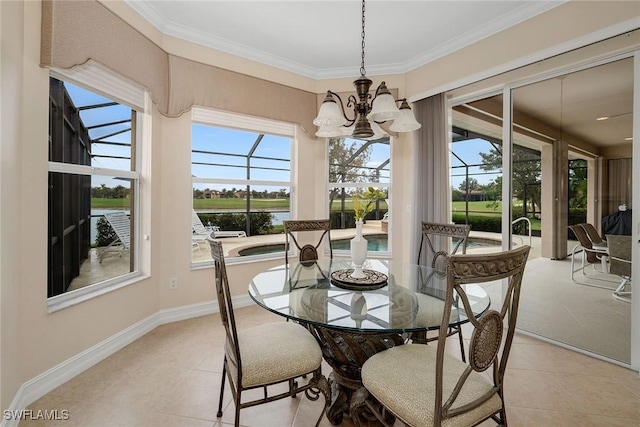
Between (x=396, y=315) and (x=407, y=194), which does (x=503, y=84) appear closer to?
(x=407, y=194)

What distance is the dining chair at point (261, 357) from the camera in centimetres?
141

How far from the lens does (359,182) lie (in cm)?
391

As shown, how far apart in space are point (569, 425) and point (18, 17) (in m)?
3.86

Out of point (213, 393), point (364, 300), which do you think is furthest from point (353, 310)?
point (213, 393)

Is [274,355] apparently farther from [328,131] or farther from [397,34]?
[397,34]

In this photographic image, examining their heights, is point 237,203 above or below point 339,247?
above

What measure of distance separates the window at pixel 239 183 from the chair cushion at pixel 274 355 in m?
1.88

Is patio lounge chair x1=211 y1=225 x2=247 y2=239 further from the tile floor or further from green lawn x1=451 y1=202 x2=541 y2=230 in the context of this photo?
green lawn x1=451 y1=202 x2=541 y2=230

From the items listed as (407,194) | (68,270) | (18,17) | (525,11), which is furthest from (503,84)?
(68,270)

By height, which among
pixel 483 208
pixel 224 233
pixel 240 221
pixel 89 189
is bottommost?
pixel 224 233

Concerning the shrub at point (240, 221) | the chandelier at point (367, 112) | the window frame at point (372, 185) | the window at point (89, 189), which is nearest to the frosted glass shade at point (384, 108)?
the chandelier at point (367, 112)

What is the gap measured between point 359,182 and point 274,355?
9.03 ft

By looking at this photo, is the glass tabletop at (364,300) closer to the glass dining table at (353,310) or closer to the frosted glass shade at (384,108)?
the glass dining table at (353,310)

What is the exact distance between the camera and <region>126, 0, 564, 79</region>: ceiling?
256 centimetres
